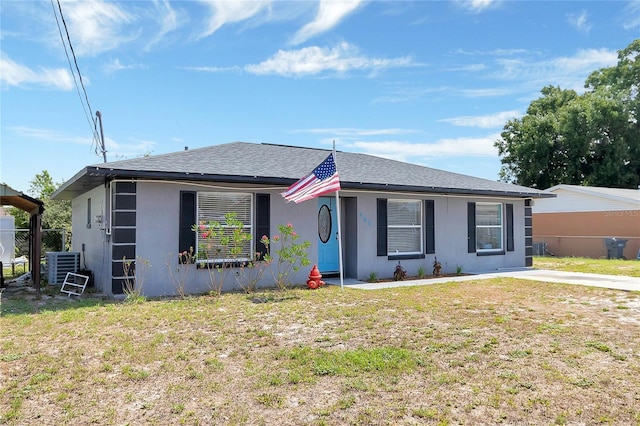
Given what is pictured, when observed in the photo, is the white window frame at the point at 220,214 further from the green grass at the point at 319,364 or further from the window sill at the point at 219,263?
the green grass at the point at 319,364

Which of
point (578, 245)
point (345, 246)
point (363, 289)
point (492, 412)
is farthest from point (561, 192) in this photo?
point (492, 412)

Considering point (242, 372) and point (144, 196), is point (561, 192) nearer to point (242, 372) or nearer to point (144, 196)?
point (144, 196)

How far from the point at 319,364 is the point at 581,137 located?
97.2 feet

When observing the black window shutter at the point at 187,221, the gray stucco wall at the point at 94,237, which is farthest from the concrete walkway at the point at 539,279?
the gray stucco wall at the point at 94,237

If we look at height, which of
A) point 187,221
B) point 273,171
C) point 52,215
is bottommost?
point 187,221

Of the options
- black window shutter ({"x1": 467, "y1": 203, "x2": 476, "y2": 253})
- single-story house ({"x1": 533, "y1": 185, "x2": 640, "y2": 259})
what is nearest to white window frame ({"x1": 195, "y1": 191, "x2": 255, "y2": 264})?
black window shutter ({"x1": 467, "y1": 203, "x2": 476, "y2": 253})

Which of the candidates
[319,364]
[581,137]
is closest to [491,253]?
[319,364]

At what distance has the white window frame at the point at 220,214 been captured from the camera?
9.12 m

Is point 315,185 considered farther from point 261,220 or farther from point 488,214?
point 488,214

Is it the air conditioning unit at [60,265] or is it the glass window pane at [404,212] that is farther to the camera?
the glass window pane at [404,212]

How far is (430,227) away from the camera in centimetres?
1201

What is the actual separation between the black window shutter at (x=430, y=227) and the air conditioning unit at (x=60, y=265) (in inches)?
353

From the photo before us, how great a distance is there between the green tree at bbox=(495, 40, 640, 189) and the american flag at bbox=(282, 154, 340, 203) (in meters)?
25.4

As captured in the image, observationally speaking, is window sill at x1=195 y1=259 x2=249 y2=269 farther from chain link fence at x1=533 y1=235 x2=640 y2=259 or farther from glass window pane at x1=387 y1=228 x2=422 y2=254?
chain link fence at x1=533 y1=235 x2=640 y2=259
